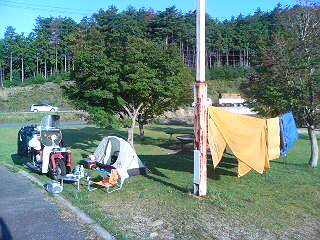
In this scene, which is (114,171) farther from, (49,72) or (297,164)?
(49,72)

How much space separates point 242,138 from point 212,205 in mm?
2600

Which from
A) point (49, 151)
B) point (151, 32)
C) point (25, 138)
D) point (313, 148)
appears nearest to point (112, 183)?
point (49, 151)

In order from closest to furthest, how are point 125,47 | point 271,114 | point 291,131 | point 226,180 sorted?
point 226,180 → point 291,131 → point 125,47 → point 271,114

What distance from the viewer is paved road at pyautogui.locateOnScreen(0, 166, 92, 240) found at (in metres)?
6.66

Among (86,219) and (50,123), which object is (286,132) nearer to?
(50,123)

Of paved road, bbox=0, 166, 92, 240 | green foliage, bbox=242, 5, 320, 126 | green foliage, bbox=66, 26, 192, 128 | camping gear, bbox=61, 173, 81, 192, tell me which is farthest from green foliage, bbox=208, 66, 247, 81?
paved road, bbox=0, 166, 92, 240

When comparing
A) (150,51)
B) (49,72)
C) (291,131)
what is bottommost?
(291,131)

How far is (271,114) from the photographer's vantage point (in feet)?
61.0

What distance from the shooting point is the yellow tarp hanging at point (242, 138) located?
9.87 metres

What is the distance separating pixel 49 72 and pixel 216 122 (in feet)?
305

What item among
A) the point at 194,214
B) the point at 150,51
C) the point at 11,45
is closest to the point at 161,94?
the point at 150,51

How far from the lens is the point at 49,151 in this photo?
464 inches

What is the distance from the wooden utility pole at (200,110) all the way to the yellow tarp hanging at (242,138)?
524 millimetres

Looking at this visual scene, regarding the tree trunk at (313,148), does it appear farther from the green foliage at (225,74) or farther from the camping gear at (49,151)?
the green foliage at (225,74)
